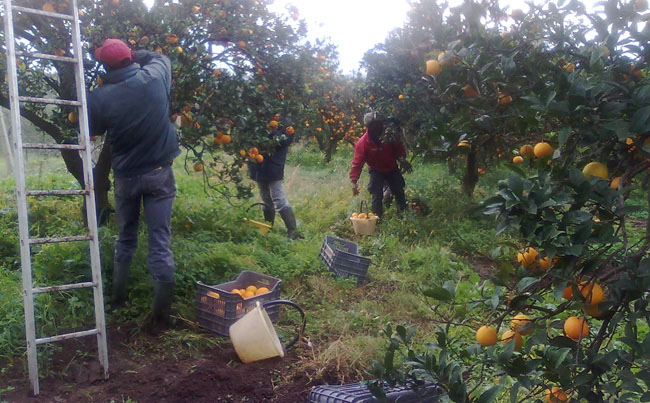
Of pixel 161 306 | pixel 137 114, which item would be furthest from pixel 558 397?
pixel 137 114

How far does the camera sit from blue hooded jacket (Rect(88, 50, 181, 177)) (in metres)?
3.79

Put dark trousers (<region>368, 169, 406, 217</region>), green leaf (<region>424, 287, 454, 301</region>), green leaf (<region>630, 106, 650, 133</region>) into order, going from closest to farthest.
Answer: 1. green leaf (<region>630, 106, 650, 133</region>)
2. green leaf (<region>424, 287, 454, 301</region>)
3. dark trousers (<region>368, 169, 406, 217</region>)

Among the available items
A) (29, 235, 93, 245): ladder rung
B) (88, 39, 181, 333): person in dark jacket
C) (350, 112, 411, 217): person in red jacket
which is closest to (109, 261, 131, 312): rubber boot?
(88, 39, 181, 333): person in dark jacket

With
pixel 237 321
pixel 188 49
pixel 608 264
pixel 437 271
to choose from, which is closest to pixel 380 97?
pixel 437 271

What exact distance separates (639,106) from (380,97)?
7080mm

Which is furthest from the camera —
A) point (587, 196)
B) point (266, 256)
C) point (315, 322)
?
point (266, 256)

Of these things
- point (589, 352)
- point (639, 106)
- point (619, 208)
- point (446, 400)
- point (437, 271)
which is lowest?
point (437, 271)

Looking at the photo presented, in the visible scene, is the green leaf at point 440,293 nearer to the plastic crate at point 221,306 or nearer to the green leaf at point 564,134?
the green leaf at point 564,134

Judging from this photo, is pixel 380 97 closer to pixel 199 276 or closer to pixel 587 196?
pixel 199 276

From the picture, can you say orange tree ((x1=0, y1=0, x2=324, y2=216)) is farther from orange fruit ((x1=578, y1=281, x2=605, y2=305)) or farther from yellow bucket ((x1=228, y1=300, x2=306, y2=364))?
orange fruit ((x1=578, y1=281, x2=605, y2=305))

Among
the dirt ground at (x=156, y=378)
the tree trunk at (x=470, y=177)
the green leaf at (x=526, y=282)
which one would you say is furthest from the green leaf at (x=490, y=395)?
the tree trunk at (x=470, y=177)

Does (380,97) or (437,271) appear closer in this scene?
(437,271)

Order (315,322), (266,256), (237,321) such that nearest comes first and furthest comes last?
(237,321) < (315,322) < (266,256)

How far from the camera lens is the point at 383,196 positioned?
344 inches
